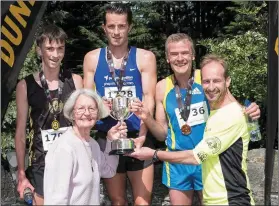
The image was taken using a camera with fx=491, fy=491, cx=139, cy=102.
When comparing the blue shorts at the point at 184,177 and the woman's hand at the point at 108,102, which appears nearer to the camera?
the woman's hand at the point at 108,102

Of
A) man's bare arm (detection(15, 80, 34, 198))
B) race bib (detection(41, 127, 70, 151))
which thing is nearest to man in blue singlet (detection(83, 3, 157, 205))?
race bib (detection(41, 127, 70, 151))

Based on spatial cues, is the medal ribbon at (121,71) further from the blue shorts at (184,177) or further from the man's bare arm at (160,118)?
the blue shorts at (184,177)

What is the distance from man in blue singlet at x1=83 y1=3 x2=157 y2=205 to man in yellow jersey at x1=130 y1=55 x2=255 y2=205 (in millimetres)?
726

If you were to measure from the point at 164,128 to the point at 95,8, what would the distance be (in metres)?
4.48

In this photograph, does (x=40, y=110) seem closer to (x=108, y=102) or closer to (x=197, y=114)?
(x=108, y=102)

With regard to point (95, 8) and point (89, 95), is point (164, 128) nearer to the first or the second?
point (89, 95)

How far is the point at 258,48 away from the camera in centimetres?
707

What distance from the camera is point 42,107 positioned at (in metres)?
3.76

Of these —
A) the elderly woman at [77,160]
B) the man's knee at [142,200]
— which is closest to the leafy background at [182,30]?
the man's knee at [142,200]

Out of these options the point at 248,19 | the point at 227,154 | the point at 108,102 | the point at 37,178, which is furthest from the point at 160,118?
the point at 248,19

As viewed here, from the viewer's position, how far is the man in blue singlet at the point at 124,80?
3861mm

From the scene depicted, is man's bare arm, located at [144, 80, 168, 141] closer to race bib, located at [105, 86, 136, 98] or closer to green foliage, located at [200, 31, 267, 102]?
race bib, located at [105, 86, 136, 98]

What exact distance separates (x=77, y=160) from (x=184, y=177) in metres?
1.14

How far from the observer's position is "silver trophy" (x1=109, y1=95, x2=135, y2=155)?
339 centimetres
